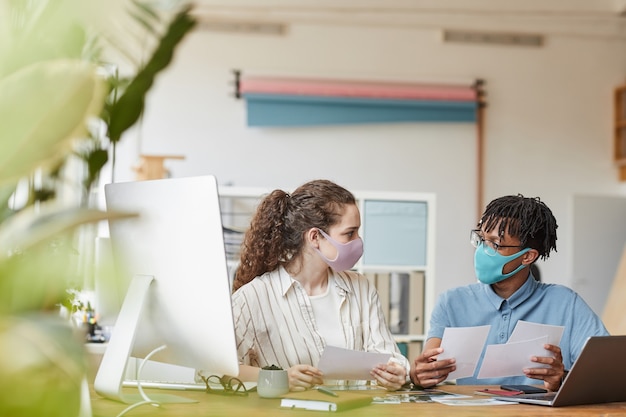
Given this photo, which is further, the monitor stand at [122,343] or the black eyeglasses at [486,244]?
the black eyeglasses at [486,244]

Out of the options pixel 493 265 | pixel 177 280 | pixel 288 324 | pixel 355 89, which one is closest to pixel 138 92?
pixel 177 280

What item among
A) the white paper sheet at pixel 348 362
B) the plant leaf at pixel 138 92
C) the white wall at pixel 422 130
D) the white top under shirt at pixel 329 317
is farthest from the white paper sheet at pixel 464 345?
the white wall at pixel 422 130

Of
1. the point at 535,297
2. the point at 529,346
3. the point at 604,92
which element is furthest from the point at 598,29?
the point at 529,346

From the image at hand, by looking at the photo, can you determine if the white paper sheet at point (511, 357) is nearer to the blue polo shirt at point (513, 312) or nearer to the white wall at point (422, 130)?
the blue polo shirt at point (513, 312)

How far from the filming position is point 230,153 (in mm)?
6543

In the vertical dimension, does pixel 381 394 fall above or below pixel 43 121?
below

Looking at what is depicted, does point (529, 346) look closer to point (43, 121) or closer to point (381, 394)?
point (381, 394)

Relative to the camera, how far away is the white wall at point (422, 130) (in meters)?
6.54

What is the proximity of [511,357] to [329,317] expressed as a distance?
609mm

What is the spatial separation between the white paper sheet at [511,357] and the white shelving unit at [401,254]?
2.48 metres

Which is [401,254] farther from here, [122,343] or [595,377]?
[122,343]

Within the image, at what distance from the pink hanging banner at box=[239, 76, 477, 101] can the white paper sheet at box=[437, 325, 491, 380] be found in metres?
4.66

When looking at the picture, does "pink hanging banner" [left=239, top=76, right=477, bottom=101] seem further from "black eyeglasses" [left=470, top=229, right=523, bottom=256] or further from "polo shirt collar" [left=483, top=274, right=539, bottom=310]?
"polo shirt collar" [left=483, top=274, right=539, bottom=310]

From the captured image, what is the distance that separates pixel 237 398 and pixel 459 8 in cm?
555
